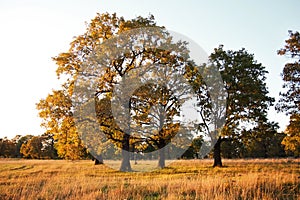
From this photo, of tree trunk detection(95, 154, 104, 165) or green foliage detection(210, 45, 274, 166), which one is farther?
tree trunk detection(95, 154, 104, 165)

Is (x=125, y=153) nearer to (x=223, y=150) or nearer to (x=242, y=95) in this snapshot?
(x=242, y=95)

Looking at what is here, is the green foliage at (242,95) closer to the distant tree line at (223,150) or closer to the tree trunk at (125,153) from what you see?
the tree trunk at (125,153)

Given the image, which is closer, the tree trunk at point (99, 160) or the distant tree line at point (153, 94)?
the distant tree line at point (153, 94)

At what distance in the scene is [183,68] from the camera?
3116 centimetres

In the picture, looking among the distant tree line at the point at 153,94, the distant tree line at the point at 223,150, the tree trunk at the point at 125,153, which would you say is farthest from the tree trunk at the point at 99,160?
the distant tree line at the point at 223,150

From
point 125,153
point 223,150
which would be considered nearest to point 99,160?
point 125,153

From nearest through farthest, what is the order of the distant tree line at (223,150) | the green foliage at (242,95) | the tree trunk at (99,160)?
the green foliage at (242,95), the tree trunk at (99,160), the distant tree line at (223,150)

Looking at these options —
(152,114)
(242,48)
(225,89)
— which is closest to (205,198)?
(152,114)

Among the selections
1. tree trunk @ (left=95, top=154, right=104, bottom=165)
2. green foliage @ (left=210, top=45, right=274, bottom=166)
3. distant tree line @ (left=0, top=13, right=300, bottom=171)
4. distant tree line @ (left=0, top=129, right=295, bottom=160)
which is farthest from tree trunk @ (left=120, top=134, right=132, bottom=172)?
distant tree line @ (left=0, top=129, right=295, bottom=160)

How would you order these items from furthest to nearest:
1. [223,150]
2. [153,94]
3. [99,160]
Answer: [223,150], [99,160], [153,94]

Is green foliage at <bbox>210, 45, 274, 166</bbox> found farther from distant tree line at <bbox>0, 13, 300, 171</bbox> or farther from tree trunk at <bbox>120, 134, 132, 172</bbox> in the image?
tree trunk at <bbox>120, 134, 132, 172</bbox>

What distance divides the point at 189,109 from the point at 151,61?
8.08 m

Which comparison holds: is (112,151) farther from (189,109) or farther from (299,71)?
(299,71)

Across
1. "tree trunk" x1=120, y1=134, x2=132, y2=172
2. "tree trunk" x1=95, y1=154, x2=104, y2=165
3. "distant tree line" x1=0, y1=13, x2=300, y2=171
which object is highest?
"distant tree line" x1=0, y1=13, x2=300, y2=171
